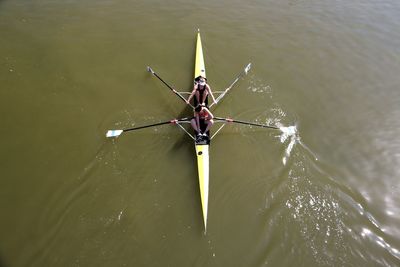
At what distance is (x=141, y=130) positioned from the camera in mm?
9086

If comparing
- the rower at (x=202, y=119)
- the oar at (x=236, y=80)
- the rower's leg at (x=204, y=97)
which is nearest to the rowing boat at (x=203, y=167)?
the rower at (x=202, y=119)

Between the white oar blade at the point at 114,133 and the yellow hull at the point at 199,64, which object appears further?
the yellow hull at the point at 199,64

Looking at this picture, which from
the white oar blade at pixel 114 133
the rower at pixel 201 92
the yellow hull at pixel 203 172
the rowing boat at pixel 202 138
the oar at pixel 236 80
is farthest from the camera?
the oar at pixel 236 80

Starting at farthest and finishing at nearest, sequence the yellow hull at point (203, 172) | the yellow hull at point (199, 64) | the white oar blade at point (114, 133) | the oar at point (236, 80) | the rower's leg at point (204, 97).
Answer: the yellow hull at point (199, 64) < the oar at point (236, 80) < the rower's leg at point (204, 97) < the white oar blade at point (114, 133) < the yellow hull at point (203, 172)

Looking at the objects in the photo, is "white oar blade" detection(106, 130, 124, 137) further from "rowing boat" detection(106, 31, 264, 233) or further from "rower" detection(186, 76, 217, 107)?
"rower" detection(186, 76, 217, 107)

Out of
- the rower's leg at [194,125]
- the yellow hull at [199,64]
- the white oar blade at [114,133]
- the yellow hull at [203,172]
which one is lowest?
the yellow hull at [203,172]

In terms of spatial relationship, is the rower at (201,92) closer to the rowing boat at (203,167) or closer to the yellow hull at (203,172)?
the rowing boat at (203,167)

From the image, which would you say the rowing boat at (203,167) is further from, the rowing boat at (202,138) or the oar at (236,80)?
the oar at (236,80)

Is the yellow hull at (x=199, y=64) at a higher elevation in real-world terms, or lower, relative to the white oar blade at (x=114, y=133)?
higher

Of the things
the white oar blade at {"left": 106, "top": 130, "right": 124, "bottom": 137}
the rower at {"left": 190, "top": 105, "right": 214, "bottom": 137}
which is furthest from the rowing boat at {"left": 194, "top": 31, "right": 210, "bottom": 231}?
the white oar blade at {"left": 106, "top": 130, "right": 124, "bottom": 137}

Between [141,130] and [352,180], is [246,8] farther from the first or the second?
[352,180]

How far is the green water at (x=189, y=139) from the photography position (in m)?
7.15

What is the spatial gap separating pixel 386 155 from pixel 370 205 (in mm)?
1851

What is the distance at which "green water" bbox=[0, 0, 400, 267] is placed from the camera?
7.15 metres
